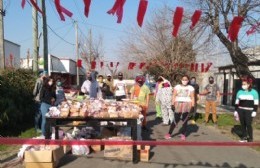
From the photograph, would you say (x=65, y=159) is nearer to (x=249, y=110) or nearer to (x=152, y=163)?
(x=152, y=163)

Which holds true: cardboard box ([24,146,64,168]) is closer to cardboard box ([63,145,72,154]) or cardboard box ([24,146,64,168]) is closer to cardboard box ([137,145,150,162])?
cardboard box ([63,145,72,154])

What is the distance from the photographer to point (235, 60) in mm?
17141

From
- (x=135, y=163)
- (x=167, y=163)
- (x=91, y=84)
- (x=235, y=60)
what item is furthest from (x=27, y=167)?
(x=235, y=60)

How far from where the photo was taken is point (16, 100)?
13.6m

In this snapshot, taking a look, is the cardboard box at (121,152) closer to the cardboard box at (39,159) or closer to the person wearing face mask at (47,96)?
the cardboard box at (39,159)

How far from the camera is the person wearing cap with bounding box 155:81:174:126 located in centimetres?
1573

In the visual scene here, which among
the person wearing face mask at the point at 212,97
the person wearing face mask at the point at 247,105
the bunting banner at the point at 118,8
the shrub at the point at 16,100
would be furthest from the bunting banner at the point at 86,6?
the person wearing face mask at the point at 212,97

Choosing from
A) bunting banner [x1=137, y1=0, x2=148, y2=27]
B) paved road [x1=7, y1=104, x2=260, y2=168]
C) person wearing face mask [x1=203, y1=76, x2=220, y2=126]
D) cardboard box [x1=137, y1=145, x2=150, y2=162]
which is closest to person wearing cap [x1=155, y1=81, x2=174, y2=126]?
person wearing face mask [x1=203, y1=76, x2=220, y2=126]

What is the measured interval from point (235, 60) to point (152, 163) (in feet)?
30.2

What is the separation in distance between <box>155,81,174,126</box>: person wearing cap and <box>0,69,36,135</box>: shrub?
456 centimetres

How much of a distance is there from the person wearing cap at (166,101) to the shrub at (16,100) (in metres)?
4.56

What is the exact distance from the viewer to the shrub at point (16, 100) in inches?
485

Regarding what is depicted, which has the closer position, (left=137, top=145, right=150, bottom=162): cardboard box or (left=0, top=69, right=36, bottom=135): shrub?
(left=137, top=145, right=150, bottom=162): cardboard box

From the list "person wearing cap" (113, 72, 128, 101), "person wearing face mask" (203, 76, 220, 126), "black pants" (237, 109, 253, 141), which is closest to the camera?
"black pants" (237, 109, 253, 141)
